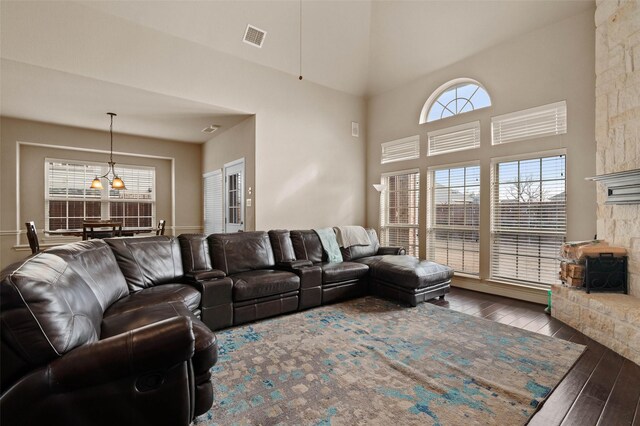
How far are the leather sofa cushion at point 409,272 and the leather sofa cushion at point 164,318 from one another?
261cm

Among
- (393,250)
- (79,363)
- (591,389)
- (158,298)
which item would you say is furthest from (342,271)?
(79,363)

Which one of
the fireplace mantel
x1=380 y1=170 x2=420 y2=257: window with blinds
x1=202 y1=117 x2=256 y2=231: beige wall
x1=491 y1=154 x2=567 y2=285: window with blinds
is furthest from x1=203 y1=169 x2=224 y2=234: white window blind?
the fireplace mantel

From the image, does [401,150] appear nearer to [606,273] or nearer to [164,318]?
[606,273]

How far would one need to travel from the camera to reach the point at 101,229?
196 inches

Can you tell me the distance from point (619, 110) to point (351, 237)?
11.5 feet

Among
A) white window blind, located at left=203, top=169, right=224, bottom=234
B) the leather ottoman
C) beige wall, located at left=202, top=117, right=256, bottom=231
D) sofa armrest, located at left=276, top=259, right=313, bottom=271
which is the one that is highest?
beige wall, located at left=202, top=117, right=256, bottom=231

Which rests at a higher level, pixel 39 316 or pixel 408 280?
pixel 39 316

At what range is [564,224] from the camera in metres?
3.87

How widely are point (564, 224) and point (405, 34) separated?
3.74m

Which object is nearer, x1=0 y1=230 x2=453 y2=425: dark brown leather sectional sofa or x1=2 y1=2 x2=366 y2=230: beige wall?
x1=0 y1=230 x2=453 y2=425: dark brown leather sectional sofa

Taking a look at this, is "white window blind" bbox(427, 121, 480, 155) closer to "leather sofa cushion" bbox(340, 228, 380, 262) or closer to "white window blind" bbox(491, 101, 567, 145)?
"white window blind" bbox(491, 101, 567, 145)

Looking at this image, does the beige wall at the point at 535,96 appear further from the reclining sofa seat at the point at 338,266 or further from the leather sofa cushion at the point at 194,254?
the leather sofa cushion at the point at 194,254

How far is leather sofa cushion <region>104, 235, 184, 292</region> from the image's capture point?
294cm

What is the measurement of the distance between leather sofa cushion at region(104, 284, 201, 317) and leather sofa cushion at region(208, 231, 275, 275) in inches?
24.4
